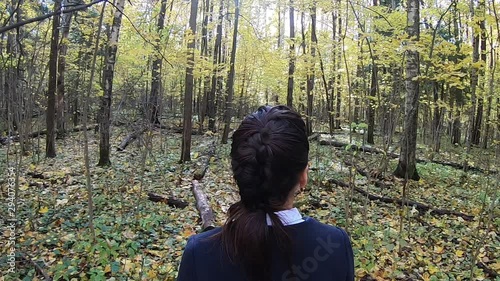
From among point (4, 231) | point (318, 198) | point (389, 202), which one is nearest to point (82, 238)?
point (4, 231)

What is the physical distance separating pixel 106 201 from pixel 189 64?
5463 mm

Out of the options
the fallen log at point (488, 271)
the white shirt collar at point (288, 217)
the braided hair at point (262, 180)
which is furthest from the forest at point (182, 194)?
the white shirt collar at point (288, 217)

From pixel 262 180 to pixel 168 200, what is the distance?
589 centimetres

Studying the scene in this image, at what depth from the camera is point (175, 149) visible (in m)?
12.5

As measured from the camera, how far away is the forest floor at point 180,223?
423 cm

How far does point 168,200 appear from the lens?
6.64 meters

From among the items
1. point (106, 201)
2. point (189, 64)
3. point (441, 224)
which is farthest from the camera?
point (189, 64)

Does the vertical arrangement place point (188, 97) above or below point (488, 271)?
above

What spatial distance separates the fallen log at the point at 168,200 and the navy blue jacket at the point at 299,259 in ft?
18.1

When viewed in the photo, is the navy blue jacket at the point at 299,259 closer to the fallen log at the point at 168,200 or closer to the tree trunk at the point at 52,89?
the fallen log at the point at 168,200

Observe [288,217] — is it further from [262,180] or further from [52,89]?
[52,89]

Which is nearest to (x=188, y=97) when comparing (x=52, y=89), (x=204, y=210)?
(x=52, y=89)

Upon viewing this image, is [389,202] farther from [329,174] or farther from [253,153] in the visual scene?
[253,153]

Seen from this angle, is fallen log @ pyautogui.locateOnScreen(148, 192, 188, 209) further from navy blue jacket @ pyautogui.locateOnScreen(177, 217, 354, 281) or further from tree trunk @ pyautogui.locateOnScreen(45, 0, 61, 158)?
navy blue jacket @ pyautogui.locateOnScreen(177, 217, 354, 281)
